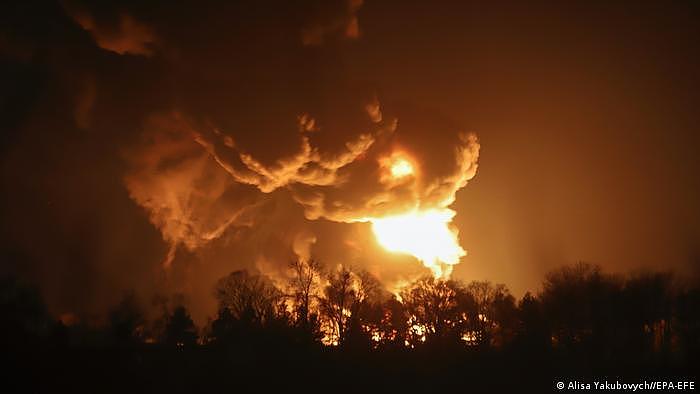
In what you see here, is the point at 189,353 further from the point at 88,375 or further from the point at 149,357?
the point at 88,375

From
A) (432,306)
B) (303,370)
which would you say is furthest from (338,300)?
(303,370)

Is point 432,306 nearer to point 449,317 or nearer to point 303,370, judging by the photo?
point 449,317

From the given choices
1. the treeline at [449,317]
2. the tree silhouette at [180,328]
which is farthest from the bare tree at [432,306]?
the tree silhouette at [180,328]

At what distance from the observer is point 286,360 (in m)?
39.0

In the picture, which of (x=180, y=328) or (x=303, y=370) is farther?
(x=180, y=328)

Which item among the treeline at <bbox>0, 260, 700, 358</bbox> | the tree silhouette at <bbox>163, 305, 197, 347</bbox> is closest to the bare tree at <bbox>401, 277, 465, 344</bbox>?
the treeline at <bbox>0, 260, 700, 358</bbox>

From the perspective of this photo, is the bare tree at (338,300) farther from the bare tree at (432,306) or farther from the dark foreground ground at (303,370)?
the dark foreground ground at (303,370)

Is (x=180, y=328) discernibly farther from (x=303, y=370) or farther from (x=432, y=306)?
(x=303, y=370)

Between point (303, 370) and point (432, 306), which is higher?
point (432, 306)

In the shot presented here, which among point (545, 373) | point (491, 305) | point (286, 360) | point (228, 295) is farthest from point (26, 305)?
point (545, 373)

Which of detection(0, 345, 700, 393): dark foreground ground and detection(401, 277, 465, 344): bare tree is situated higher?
detection(401, 277, 465, 344): bare tree

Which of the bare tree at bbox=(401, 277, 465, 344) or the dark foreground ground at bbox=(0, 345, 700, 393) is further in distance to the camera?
the bare tree at bbox=(401, 277, 465, 344)

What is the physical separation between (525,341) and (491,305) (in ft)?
63.0

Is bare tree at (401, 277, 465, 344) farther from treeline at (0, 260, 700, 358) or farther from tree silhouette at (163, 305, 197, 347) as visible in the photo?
tree silhouette at (163, 305, 197, 347)
